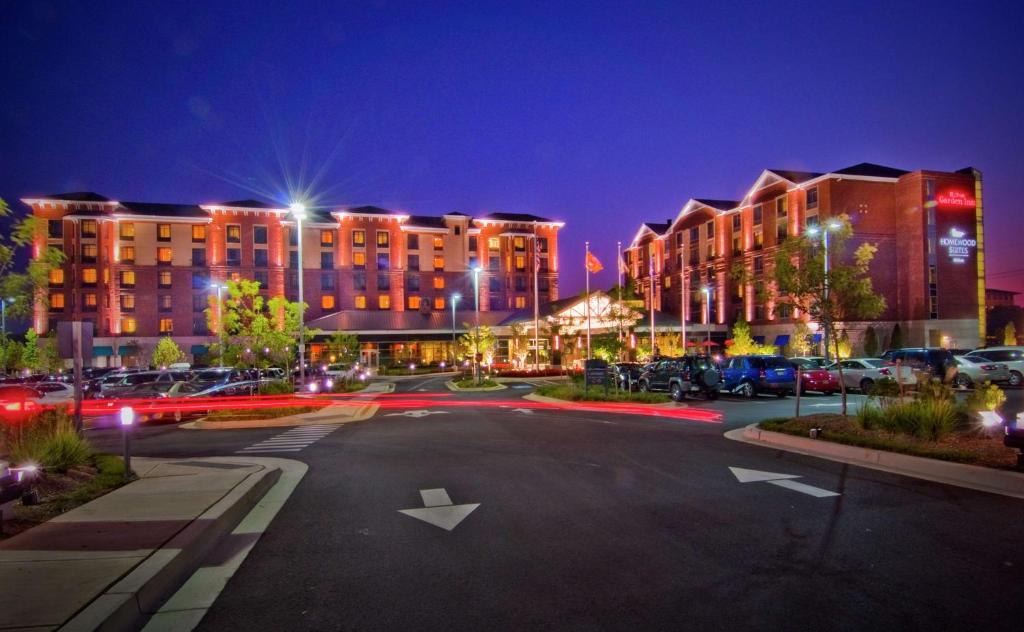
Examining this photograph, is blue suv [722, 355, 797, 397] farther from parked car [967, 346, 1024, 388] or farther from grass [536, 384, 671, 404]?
parked car [967, 346, 1024, 388]

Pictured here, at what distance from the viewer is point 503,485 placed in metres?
9.27

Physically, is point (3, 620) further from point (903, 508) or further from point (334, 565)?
point (903, 508)

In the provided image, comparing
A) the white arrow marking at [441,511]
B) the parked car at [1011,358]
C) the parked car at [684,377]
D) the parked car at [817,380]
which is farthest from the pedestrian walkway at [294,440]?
the parked car at [1011,358]

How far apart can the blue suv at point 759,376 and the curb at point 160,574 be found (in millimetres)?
21629

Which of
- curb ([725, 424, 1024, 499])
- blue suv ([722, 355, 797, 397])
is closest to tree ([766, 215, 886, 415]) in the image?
curb ([725, 424, 1024, 499])

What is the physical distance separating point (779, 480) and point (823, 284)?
6.81m

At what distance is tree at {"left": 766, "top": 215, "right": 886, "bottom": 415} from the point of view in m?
14.0

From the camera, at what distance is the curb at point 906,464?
8297 mm

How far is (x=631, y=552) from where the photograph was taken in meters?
6.05

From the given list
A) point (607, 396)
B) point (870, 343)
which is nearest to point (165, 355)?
point (607, 396)

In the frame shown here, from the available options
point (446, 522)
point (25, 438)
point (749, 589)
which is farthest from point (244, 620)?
point (25, 438)

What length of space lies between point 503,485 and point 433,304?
234 feet

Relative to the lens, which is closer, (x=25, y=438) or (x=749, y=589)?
(x=749, y=589)

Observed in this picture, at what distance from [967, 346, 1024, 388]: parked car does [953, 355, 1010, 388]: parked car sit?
0.80 feet
